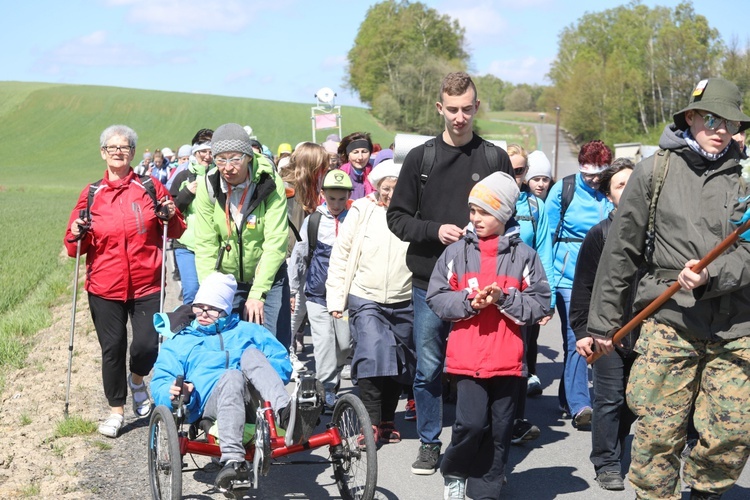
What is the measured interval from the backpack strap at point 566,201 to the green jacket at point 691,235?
297 cm

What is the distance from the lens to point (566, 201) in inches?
296

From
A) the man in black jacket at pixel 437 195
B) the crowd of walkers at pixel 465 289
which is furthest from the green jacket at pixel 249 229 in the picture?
the man in black jacket at pixel 437 195

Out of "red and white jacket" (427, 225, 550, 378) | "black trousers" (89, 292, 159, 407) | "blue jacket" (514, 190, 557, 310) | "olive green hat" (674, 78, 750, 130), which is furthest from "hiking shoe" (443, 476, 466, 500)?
"black trousers" (89, 292, 159, 407)

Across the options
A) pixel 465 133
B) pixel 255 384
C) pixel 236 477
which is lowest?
pixel 236 477

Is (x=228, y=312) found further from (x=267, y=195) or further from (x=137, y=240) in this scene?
(x=137, y=240)

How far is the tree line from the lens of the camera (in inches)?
2844

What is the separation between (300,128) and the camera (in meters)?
95.1

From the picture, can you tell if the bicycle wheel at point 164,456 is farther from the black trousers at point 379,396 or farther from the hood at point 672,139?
the hood at point 672,139

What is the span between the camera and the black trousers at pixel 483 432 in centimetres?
512

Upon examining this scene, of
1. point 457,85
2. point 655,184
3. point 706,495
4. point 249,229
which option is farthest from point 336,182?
point 706,495

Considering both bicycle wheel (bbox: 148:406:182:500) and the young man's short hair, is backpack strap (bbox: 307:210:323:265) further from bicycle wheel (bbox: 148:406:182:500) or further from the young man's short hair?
bicycle wheel (bbox: 148:406:182:500)

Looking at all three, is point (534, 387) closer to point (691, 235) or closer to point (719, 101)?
point (691, 235)

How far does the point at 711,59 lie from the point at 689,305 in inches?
2735

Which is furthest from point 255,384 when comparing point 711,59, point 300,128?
point 300,128
